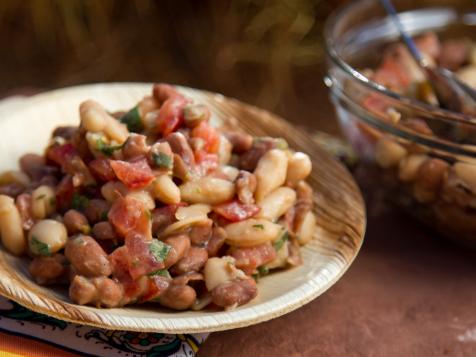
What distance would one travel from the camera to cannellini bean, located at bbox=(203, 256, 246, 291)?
1.28m

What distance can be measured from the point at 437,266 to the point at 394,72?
1.64ft

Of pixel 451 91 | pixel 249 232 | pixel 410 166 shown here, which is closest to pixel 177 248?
pixel 249 232

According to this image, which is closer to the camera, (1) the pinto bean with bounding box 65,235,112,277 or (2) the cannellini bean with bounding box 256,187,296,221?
(1) the pinto bean with bounding box 65,235,112,277

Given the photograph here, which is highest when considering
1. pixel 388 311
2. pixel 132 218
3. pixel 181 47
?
pixel 132 218

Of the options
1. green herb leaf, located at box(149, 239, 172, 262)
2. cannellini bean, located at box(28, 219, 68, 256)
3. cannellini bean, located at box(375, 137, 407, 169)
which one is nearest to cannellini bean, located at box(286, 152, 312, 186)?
cannellini bean, located at box(375, 137, 407, 169)

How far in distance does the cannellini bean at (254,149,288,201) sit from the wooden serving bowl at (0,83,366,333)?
15cm

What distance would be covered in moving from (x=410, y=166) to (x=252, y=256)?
1.42 ft

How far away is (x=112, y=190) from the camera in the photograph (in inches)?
52.4

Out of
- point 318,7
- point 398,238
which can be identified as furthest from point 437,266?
point 318,7

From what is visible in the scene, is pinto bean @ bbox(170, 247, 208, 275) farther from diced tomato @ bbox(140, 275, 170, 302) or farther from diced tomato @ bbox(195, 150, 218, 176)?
diced tomato @ bbox(195, 150, 218, 176)

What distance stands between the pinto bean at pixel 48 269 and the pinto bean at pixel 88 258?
0.03 m

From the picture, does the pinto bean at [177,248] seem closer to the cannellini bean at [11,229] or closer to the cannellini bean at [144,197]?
the cannellini bean at [144,197]

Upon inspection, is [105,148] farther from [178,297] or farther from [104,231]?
[178,297]

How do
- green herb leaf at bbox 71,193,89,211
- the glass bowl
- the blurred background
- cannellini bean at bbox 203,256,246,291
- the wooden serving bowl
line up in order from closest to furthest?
the wooden serving bowl < cannellini bean at bbox 203,256,246,291 < green herb leaf at bbox 71,193,89,211 < the glass bowl < the blurred background
